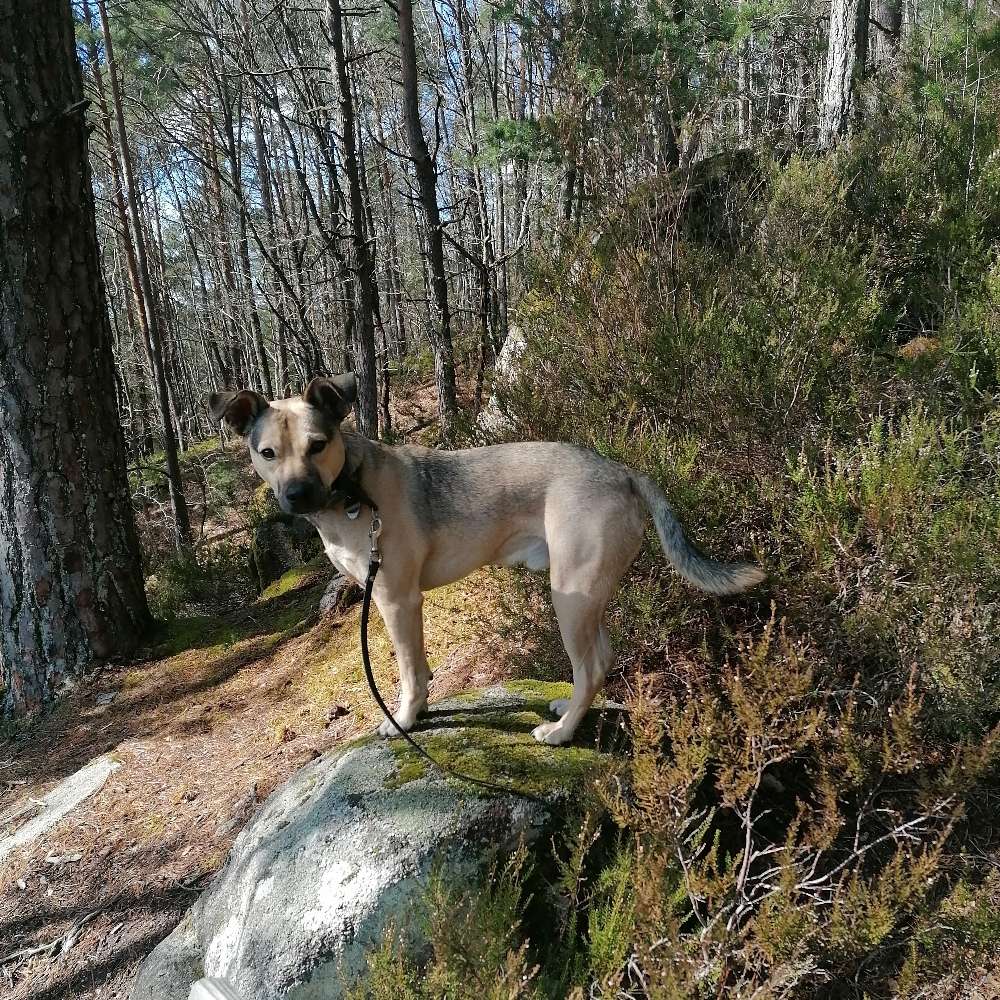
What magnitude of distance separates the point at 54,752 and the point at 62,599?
1.30m

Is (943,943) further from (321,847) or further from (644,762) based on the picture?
(321,847)

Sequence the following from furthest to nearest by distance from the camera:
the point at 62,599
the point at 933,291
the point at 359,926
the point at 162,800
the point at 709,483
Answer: the point at 933,291
the point at 62,599
the point at 162,800
the point at 709,483
the point at 359,926

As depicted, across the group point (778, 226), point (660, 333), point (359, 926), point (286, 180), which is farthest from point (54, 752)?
point (286, 180)

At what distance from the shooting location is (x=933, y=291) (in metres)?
6.61

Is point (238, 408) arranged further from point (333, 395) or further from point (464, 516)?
point (464, 516)

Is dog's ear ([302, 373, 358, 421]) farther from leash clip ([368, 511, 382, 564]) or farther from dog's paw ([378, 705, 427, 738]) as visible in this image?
dog's paw ([378, 705, 427, 738])

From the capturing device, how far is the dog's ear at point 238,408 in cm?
332

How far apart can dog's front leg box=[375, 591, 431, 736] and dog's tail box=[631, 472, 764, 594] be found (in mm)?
1201

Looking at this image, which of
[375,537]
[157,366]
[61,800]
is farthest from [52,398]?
[157,366]

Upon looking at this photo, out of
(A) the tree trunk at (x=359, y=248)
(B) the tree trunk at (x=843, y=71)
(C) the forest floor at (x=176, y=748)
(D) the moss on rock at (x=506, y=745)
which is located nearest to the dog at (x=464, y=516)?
(D) the moss on rock at (x=506, y=745)

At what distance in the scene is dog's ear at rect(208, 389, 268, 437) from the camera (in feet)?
10.9

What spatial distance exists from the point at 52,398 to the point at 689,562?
5.41 metres

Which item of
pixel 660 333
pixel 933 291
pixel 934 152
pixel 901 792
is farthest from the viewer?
pixel 934 152

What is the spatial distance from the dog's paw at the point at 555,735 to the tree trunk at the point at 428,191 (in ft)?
16.1
